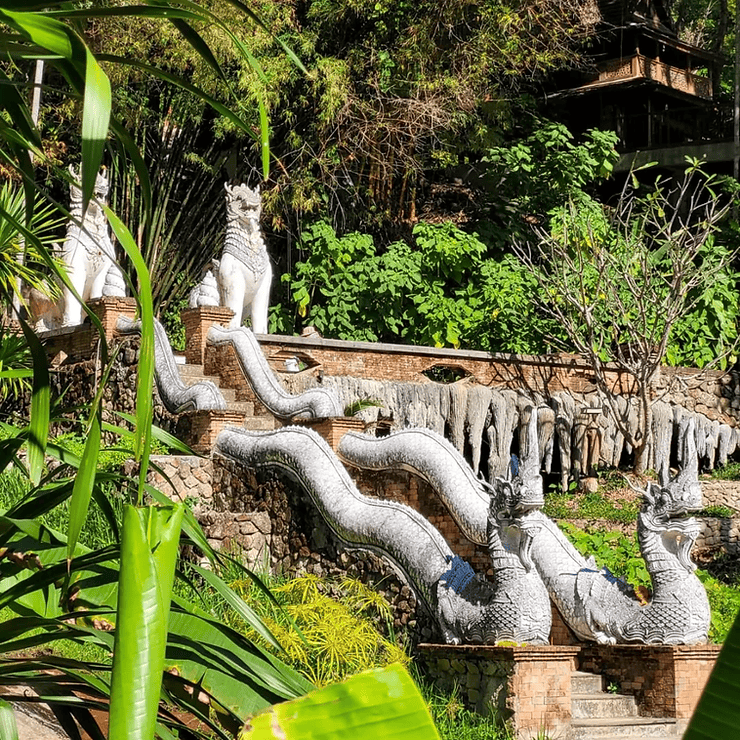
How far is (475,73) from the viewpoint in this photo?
691 inches

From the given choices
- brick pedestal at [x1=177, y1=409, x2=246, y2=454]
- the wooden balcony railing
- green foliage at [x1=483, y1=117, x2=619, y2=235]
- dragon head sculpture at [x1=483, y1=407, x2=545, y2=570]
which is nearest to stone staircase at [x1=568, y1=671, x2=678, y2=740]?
dragon head sculpture at [x1=483, y1=407, x2=545, y2=570]

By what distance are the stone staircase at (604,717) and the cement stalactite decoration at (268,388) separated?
353 centimetres

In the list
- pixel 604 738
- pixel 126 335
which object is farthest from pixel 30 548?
pixel 126 335

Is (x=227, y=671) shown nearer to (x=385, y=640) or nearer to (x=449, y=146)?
(x=385, y=640)

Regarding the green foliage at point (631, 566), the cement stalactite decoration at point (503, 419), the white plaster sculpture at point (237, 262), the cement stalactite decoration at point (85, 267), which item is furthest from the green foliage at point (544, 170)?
the green foliage at point (631, 566)

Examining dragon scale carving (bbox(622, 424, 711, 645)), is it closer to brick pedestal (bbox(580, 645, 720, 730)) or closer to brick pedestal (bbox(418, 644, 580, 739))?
brick pedestal (bbox(580, 645, 720, 730))

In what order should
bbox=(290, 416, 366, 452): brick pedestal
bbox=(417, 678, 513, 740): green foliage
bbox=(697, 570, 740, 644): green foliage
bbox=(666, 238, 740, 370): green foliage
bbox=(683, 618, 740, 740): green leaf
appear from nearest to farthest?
1. bbox=(683, 618, 740, 740): green leaf
2. bbox=(417, 678, 513, 740): green foliage
3. bbox=(697, 570, 740, 644): green foliage
4. bbox=(290, 416, 366, 452): brick pedestal
5. bbox=(666, 238, 740, 370): green foliage

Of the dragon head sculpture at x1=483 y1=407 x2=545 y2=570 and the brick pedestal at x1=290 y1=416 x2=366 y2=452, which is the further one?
the brick pedestal at x1=290 y1=416 x2=366 y2=452

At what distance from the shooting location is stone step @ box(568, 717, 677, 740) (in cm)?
643

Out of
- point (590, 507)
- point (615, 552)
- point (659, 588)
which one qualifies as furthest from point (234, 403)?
point (659, 588)

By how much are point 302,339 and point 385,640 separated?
6.48 metres

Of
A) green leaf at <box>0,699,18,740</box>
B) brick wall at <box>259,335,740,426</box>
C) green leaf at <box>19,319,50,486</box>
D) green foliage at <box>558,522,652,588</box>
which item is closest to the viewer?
green leaf at <box>0,699,18,740</box>

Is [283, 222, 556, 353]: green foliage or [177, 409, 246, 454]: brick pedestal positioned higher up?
[283, 222, 556, 353]: green foliage

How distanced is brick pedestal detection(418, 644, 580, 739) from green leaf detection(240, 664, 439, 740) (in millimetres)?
5224
